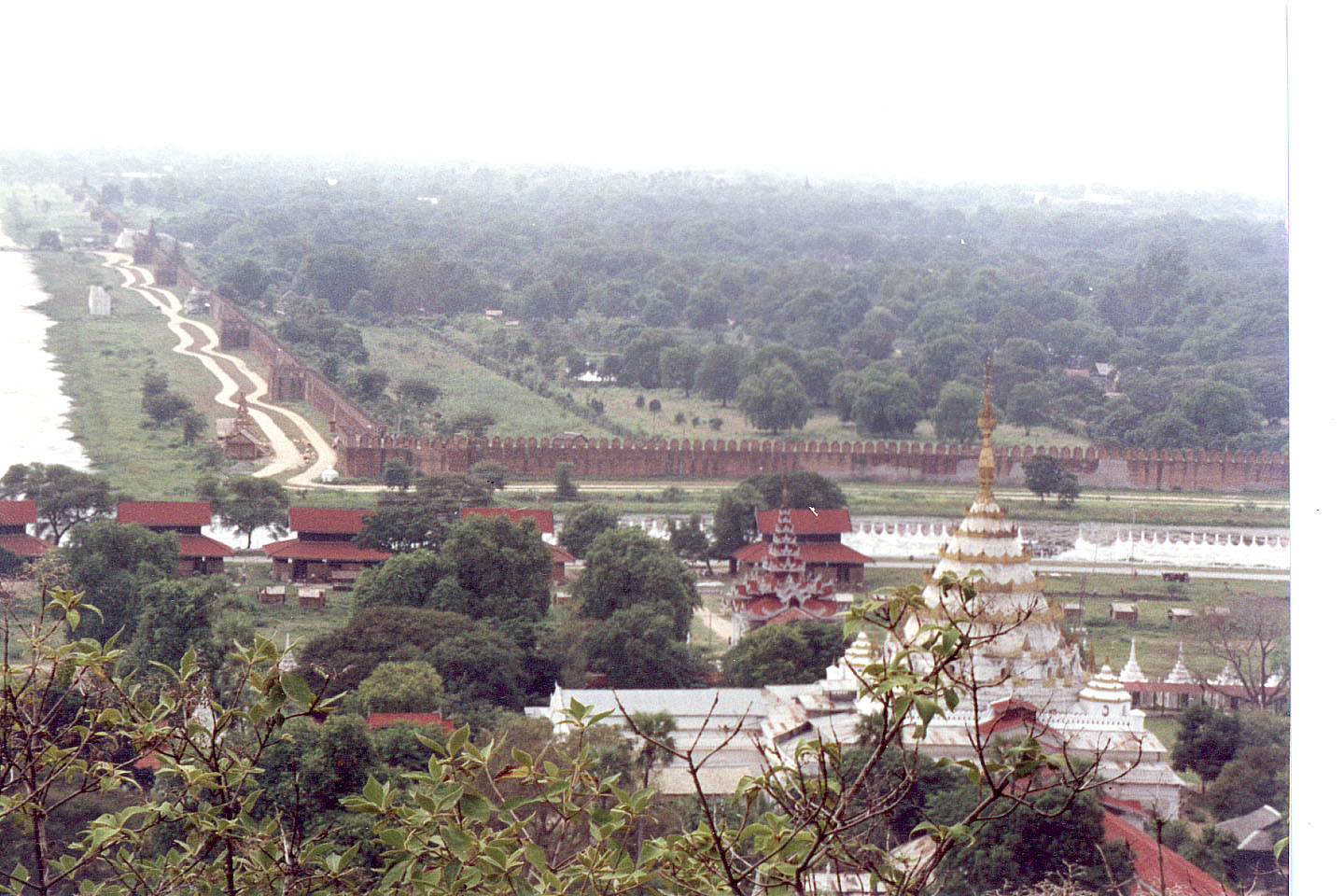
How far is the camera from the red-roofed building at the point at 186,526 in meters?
13.1

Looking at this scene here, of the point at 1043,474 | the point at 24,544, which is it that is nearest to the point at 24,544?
the point at 24,544

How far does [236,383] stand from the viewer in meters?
18.0

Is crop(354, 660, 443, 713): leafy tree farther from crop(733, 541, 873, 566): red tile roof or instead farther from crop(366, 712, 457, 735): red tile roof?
crop(733, 541, 873, 566): red tile roof

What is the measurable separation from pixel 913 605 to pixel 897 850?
4.56 metres

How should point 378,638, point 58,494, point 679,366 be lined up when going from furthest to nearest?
point 679,366 < point 58,494 < point 378,638

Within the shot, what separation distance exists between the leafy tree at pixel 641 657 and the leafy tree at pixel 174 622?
7.83 feet

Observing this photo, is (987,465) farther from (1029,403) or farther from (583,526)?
(1029,403)

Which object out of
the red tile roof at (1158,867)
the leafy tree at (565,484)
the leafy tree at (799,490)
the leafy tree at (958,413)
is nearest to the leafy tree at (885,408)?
the leafy tree at (958,413)

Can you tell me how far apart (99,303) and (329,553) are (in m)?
8.05

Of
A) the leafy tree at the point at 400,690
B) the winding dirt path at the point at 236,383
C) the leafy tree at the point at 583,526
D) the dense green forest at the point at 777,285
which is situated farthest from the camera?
the dense green forest at the point at 777,285

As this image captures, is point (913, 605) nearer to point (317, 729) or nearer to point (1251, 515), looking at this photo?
point (317, 729)

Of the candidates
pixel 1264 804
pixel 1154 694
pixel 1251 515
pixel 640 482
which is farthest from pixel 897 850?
pixel 1251 515

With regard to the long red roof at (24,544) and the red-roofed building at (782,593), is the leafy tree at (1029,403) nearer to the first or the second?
the red-roofed building at (782,593)

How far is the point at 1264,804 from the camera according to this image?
7652 millimetres
